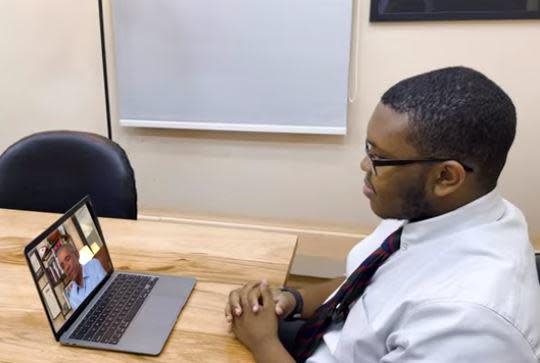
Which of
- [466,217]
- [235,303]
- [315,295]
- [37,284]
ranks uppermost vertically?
[466,217]

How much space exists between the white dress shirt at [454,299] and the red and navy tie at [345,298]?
22 mm

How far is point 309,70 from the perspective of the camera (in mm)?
2266

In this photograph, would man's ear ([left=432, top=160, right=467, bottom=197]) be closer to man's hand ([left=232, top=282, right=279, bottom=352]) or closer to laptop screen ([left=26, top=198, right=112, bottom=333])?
man's hand ([left=232, top=282, right=279, bottom=352])

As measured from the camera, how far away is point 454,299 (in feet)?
2.27

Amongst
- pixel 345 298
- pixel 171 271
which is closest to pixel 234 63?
pixel 171 271

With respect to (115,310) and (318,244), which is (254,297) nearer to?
(115,310)

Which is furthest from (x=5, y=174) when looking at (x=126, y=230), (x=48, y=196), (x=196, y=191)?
(x=196, y=191)

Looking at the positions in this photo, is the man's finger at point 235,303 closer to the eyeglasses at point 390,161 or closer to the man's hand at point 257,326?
the man's hand at point 257,326

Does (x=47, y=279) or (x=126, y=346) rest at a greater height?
(x=47, y=279)

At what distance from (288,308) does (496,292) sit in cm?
48

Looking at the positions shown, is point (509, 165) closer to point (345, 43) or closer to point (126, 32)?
point (345, 43)

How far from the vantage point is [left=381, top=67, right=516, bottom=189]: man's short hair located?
0.76 metres

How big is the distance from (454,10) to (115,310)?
1849 mm

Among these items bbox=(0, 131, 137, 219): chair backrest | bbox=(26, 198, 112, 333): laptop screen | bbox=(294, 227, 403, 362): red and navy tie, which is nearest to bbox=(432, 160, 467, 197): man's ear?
bbox=(294, 227, 403, 362): red and navy tie
